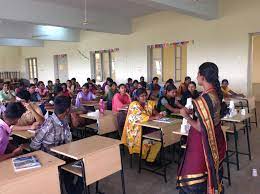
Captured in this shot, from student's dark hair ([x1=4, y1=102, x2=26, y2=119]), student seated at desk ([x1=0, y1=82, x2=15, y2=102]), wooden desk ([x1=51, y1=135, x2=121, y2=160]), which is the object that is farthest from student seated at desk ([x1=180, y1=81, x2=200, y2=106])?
student seated at desk ([x1=0, y1=82, x2=15, y2=102])

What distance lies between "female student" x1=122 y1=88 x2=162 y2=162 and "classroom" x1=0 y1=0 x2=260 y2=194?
0.02 metres

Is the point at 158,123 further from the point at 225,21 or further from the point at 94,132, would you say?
the point at 225,21

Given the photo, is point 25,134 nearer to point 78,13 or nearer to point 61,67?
point 78,13

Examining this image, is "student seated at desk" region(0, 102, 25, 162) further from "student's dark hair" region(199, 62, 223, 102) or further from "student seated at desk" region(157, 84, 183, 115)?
"student seated at desk" region(157, 84, 183, 115)

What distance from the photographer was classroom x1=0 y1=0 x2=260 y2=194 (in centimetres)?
197

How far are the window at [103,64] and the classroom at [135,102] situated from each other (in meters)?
0.04

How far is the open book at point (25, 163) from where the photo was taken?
1983mm

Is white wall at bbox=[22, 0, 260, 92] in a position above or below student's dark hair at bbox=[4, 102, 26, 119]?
above

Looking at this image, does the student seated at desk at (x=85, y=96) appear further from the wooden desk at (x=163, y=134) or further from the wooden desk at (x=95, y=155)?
the wooden desk at (x=95, y=155)

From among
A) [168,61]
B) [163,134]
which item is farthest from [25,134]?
[168,61]

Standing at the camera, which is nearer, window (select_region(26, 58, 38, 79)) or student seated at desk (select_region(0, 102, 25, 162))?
student seated at desk (select_region(0, 102, 25, 162))

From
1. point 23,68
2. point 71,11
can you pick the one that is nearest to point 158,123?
point 71,11

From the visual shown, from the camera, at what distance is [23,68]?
1575 cm

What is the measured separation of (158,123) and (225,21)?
16.7 ft
